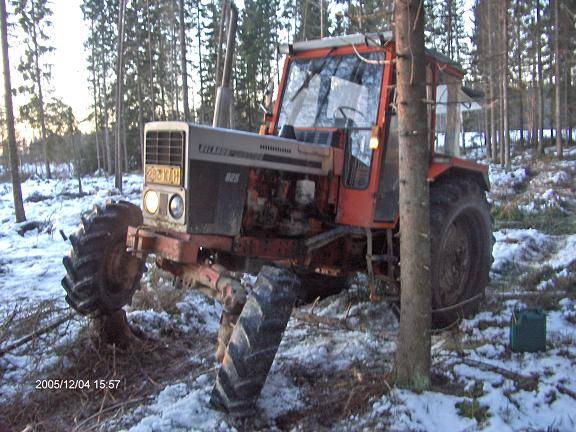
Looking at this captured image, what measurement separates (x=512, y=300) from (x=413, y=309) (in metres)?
2.83

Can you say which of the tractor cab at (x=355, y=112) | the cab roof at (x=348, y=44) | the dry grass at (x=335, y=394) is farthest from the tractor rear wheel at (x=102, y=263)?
the cab roof at (x=348, y=44)

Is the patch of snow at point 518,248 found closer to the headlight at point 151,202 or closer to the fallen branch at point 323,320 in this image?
the fallen branch at point 323,320

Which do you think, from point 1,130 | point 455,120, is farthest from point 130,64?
point 455,120

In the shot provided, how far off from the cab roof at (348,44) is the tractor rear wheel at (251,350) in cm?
241

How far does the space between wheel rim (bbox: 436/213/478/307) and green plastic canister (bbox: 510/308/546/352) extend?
98 cm

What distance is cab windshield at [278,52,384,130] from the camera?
16.3ft

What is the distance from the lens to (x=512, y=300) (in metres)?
6.00

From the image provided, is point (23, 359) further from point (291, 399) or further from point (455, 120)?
point (455, 120)

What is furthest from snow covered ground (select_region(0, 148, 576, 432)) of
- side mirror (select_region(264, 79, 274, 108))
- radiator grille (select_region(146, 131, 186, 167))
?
side mirror (select_region(264, 79, 274, 108))

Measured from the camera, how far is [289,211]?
4.73 meters

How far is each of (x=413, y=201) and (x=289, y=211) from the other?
1.37 meters

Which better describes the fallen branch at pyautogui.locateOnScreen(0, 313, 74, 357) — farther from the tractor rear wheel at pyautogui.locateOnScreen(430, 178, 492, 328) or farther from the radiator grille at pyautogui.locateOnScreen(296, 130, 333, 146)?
the tractor rear wheel at pyautogui.locateOnScreen(430, 178, 492, 328)

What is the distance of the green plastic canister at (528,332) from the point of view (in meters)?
4.44

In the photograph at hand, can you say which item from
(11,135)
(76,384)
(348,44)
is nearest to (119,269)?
(76,384)
